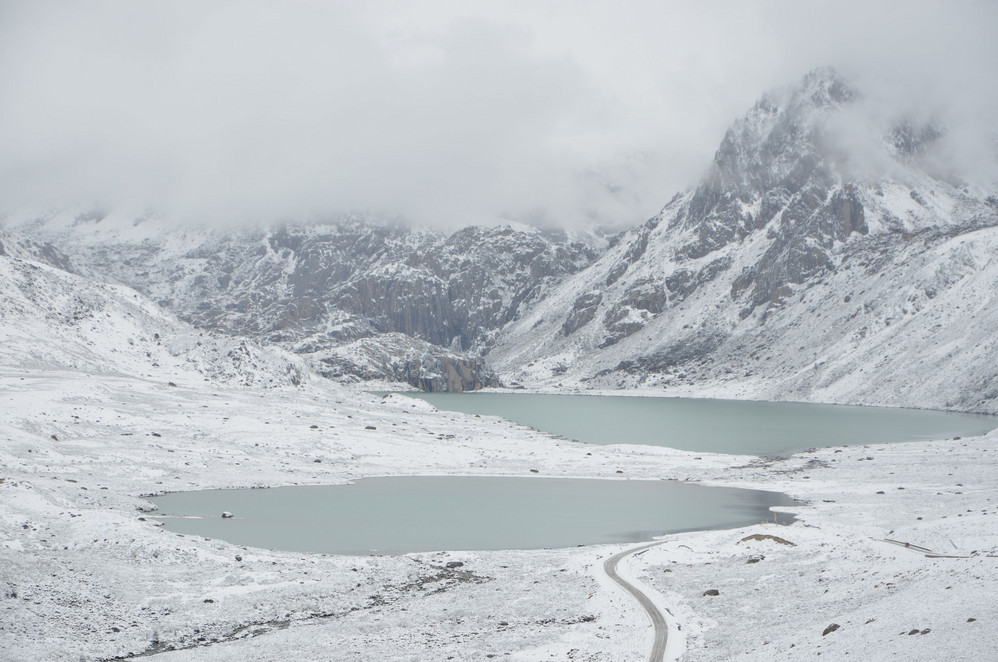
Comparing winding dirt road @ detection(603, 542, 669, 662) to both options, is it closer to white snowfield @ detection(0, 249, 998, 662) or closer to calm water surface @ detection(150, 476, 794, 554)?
white snowfield @ detection(0, 249, 998, 662)

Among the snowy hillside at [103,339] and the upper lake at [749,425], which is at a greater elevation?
the snowy hillside at [103,339]

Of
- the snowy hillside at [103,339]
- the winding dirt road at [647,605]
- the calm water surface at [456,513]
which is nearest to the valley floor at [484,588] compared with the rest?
the winding dirt road at [647,605]

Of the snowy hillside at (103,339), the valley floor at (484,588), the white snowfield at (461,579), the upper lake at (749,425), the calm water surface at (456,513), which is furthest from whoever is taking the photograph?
the snowy hillside at (103,339)

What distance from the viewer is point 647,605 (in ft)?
100

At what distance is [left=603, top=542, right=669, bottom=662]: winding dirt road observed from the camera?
25.1 m

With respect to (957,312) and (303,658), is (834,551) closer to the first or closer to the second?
(303,658)

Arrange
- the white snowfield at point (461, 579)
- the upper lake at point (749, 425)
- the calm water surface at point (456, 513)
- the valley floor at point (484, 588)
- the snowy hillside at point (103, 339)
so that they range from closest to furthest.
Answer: the valley floor at point (484, 588), the white snowfield at point (461, 579), the calm water surface at point (456, 513), the upper lake at point (749, 425), the snowy hillside at point (103, 339)

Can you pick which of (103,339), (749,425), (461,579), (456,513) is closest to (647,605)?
(461,579)

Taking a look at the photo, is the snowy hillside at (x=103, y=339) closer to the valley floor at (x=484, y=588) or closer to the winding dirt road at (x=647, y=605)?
the valley floor at (x=484, y=588)

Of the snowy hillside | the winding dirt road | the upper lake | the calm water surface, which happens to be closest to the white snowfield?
the winding dirt road

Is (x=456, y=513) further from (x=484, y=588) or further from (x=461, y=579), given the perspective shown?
(x=484, y=588)

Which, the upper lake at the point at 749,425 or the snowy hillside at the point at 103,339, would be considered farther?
the snowy hillside at the point at 103,339

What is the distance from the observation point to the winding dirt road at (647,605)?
82.4 ft

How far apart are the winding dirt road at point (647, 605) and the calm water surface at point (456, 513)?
26.2 ft
